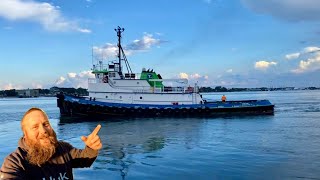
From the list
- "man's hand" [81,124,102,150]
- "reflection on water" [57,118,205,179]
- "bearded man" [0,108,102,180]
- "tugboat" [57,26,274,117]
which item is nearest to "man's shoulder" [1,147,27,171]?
"bearded man" [0,108,102,180]

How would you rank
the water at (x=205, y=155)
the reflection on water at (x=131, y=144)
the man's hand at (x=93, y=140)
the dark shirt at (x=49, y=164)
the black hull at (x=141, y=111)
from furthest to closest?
the black hull at (x=141, y=111)
the reflection on water at (x=131, y=144)
the water at (x=205, y=155)
the man's hand at (x=93, y=140)
the dark shirt at (x=49, y=164)

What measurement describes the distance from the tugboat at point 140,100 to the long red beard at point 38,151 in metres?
34.7

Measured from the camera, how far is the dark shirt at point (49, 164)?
2.73m

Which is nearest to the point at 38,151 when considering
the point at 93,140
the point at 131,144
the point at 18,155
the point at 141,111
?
the point at 18,155

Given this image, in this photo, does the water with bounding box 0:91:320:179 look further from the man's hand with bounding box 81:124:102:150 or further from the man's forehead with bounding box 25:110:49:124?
the man's forehead with bounding box 25:110:49:124

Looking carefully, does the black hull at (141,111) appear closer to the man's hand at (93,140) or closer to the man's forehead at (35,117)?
the man's hand at (93,140)

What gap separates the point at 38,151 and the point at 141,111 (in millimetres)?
35107

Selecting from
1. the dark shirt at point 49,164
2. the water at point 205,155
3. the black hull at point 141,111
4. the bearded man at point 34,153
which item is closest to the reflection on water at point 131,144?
the water at point 205,155

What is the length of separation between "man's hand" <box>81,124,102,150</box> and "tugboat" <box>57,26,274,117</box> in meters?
34.5

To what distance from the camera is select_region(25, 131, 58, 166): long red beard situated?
2.74m

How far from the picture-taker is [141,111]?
3781 cm

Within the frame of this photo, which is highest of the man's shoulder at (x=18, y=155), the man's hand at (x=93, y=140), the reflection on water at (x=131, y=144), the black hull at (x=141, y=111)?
the man's hand at (x=93, y=140)

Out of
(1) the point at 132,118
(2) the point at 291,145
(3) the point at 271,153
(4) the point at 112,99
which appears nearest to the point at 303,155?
(3) the point at 271,153

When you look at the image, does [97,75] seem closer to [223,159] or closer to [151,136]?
[151,136]
